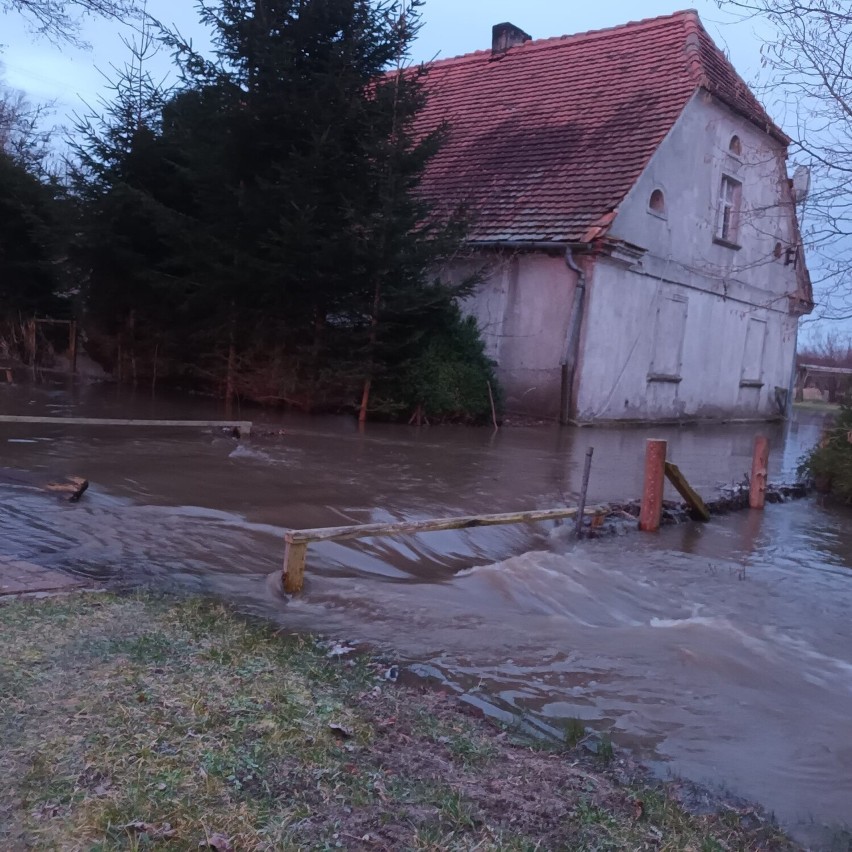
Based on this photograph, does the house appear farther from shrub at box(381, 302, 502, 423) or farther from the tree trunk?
the tree trunk

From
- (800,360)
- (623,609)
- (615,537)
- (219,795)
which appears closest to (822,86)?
(615,537)

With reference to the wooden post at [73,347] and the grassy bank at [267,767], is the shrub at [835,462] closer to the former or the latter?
the grassy bank at [267,767]

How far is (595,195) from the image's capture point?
1803 cm

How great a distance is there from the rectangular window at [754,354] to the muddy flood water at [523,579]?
12779 mm

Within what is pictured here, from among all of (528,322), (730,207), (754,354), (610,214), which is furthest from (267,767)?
(754,354)

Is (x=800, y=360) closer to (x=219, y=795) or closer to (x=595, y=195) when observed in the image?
(x=595, y=195)

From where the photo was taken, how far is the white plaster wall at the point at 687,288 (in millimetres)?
18422

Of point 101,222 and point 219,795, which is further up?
point 101,222

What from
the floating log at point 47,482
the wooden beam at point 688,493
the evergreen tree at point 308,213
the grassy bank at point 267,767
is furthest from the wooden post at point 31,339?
the grassy bank at point 267,767

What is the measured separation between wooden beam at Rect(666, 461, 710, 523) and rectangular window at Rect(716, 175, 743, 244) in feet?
42.8

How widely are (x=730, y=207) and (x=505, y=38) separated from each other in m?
7.81

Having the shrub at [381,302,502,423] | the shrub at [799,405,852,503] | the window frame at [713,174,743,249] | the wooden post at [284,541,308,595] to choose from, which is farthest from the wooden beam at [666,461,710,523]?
the window frame at [713,174,743,249]

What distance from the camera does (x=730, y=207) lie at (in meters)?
21.4

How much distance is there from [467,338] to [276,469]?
21.9 feet
